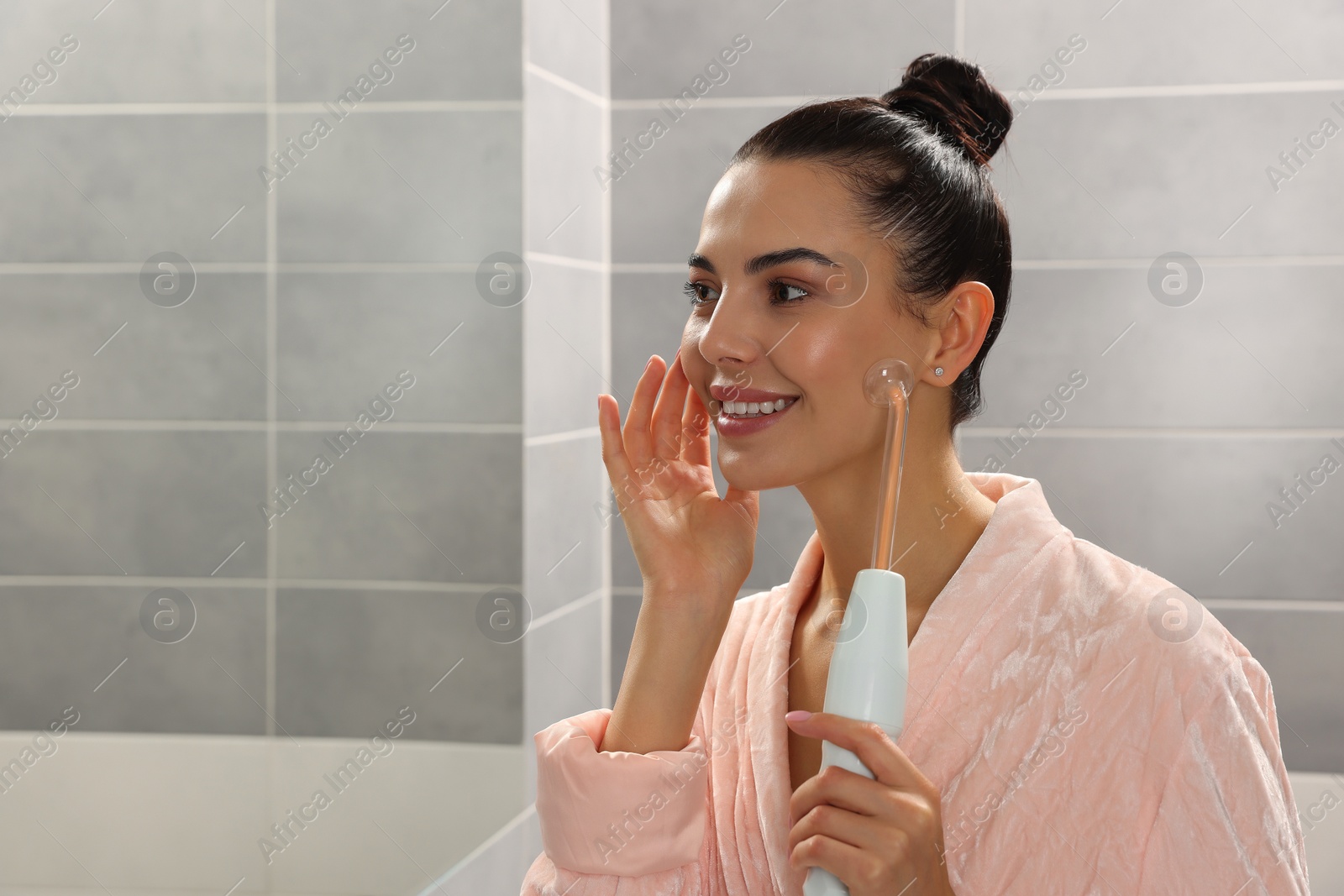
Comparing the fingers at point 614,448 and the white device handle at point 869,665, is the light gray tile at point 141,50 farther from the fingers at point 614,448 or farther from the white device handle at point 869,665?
the white device handle at point 869,665

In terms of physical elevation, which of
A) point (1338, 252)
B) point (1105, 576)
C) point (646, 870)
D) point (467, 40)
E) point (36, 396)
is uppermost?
point (467, 40)

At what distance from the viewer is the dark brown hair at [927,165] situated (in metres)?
0.97

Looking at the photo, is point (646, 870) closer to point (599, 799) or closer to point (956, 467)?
point (599, 799)

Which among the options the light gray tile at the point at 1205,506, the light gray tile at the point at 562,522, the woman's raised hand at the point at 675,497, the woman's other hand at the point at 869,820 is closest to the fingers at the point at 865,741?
the woman's other hand at the point at 869,820

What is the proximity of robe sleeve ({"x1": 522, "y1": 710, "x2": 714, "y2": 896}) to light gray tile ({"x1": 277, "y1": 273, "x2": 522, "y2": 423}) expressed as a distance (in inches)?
19.6

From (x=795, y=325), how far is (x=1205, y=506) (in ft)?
3.33

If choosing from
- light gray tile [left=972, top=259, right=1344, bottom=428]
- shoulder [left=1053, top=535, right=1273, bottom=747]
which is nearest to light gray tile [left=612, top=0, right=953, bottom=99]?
light gray tile [left=972, top=259, right=1344, bottom=428]

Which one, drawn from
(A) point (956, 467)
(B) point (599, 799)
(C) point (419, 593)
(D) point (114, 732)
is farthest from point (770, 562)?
(D) point (114, 732)

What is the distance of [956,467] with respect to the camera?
41.4 inches

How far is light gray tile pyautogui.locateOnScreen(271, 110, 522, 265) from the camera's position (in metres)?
1.22

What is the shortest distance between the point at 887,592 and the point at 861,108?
18.8 inches

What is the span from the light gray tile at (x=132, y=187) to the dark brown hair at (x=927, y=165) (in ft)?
1.59

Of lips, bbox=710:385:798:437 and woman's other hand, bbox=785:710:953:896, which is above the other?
lips, bbox=710:385:798:437

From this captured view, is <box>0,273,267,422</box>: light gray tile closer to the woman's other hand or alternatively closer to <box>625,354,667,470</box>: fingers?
<box>625,354,667,470</box>: fingers
